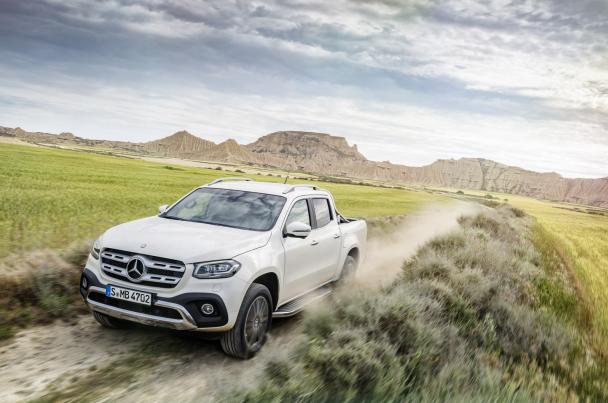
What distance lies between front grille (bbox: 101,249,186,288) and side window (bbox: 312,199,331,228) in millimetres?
2893

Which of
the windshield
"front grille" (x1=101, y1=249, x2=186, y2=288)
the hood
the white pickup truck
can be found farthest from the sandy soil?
the windshield

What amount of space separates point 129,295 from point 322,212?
355 cm

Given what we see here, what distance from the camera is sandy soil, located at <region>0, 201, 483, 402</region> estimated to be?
4.66m

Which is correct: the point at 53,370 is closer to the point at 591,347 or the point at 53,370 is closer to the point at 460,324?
the point at 460,324

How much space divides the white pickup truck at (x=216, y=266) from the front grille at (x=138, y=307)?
0.03 feet

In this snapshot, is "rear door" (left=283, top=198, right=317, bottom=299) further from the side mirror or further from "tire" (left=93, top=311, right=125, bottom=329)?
"tire" (left=93, top=311, right=125, bottom=329)

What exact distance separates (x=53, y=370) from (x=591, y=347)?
22.9 feet

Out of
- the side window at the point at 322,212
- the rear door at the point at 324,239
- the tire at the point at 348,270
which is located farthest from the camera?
the tire at the point at 348,270

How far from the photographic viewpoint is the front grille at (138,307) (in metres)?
5.07

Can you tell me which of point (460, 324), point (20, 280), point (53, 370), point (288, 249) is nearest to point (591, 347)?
point (460, 324)

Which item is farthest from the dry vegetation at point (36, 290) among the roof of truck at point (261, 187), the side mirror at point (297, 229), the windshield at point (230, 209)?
the side mirror at point (297, 229)

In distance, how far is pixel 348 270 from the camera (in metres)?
8.59

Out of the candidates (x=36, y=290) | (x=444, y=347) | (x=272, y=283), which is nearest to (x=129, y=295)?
(x=272, y=283)

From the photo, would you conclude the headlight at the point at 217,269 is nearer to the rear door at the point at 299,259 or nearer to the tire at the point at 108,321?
the rear door at the point at 299,259
